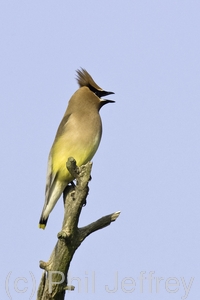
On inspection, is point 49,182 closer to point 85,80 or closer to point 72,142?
point 72,142

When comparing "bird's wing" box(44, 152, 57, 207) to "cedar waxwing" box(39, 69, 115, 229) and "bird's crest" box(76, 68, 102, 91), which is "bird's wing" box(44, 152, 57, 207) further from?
"bird's crest" box(76, 68, 102, 91)

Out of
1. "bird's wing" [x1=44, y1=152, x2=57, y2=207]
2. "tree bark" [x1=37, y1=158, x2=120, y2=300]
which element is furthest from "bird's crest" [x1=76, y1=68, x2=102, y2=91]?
"tree bark" [x1=37, y1=158, x2=120, y2=300]

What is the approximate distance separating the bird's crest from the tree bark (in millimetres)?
2515

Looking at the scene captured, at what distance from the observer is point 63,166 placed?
8000 mm

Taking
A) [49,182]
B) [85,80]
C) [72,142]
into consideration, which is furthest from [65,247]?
[85,80]

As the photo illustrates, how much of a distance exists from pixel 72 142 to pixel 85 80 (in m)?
1.11

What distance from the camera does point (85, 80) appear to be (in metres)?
8.77

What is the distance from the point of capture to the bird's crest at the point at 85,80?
870 centimetres

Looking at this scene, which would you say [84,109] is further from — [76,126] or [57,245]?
[57,245]

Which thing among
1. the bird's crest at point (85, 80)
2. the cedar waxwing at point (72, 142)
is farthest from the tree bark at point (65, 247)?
the bird's crest at point (85, 80)

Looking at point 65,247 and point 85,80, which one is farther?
point 85,80

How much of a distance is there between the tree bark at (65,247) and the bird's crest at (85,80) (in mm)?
2515

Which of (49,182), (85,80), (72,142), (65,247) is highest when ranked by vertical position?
(85,80)

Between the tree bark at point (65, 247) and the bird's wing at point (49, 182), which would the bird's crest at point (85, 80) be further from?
the tree bark at point (65, 247)
